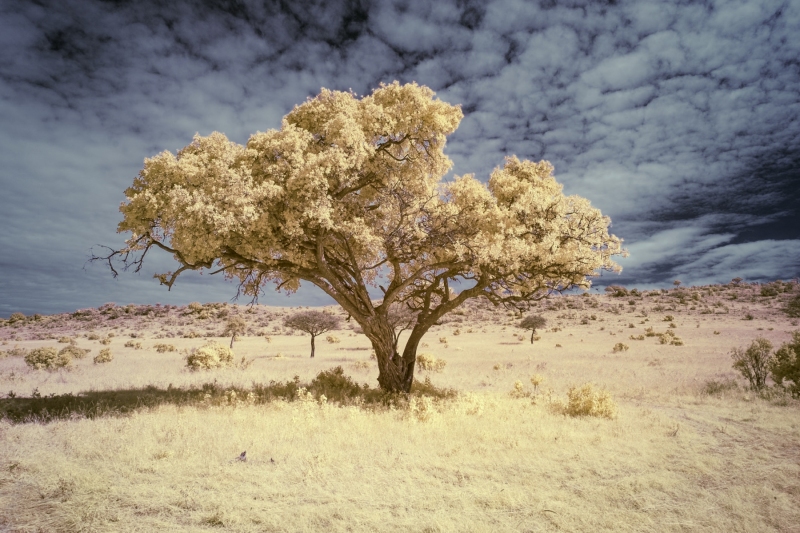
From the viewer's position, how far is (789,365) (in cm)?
1573

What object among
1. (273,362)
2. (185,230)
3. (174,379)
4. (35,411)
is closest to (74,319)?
(273,362)

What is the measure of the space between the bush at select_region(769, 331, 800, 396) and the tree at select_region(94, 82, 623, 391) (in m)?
8.69

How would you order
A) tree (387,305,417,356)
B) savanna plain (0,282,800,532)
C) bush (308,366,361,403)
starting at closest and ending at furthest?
savanna plain (0,282,800,532), bush (308,366,361,403), tree (387,305,417,356)

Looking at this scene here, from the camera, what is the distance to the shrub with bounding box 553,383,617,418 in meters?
12.8

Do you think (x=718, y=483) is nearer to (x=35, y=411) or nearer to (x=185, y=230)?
(x=185, y=230)

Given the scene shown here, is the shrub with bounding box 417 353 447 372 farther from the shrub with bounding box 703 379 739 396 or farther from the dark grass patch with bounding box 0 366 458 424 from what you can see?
the shrub with bounding box 703 379 739 396

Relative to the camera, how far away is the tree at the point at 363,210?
39.1 ft

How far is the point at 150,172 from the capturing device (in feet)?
40.7

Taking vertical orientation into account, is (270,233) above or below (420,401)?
above

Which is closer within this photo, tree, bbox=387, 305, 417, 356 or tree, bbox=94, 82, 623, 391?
tree, bbox=94, 82, 623, 391

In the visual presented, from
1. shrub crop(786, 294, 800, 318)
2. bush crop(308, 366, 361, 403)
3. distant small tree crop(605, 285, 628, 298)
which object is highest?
distant small tree crop(605, 285, 628, 298)

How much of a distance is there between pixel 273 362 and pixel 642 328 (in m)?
44.1

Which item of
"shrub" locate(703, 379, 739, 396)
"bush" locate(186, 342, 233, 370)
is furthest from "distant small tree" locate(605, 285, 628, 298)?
"bush" locate(186, 342, 233, 370)

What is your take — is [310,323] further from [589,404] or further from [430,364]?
[589,404]
